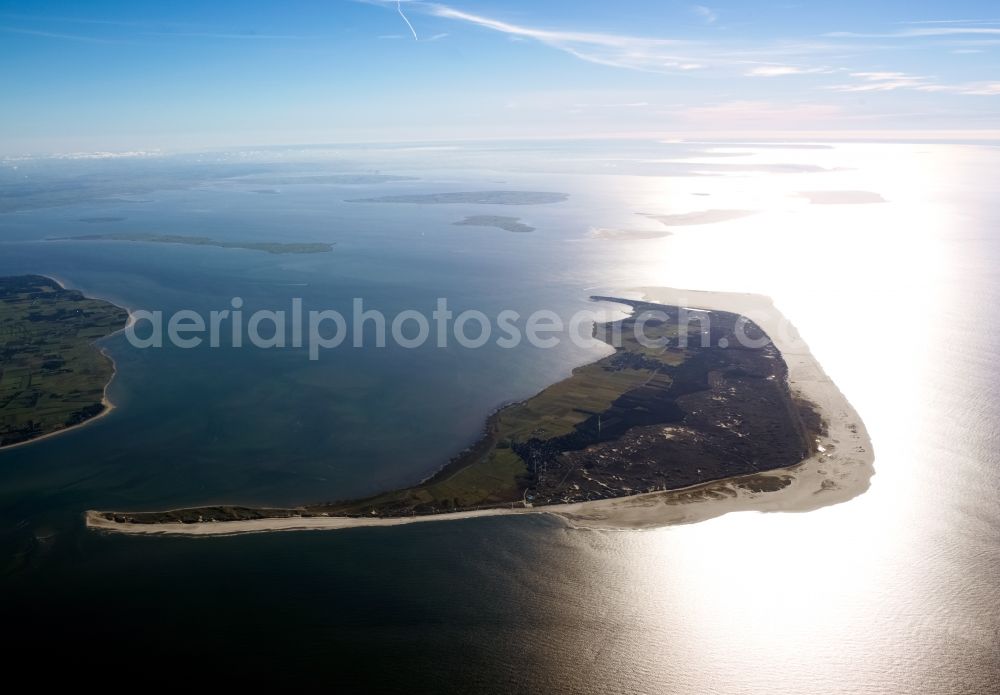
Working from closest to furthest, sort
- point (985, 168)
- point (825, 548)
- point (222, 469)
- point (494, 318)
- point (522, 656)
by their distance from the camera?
point (522, 656)
point (825, 548)
point (222, 469)
point (494, 318)
point (985, 168)

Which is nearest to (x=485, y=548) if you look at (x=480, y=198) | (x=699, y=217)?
(x=699, y=217)

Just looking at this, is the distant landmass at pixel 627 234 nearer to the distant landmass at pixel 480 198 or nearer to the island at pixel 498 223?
the island at pixel 498 223

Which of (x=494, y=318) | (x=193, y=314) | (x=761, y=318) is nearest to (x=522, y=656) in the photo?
(x=494, y=318)

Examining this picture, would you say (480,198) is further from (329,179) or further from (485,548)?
(485,548)

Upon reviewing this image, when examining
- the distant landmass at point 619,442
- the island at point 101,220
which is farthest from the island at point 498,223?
the island at point 101,220

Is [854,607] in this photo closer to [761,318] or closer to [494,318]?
[761,318]

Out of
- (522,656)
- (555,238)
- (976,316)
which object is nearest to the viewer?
(522,656)
